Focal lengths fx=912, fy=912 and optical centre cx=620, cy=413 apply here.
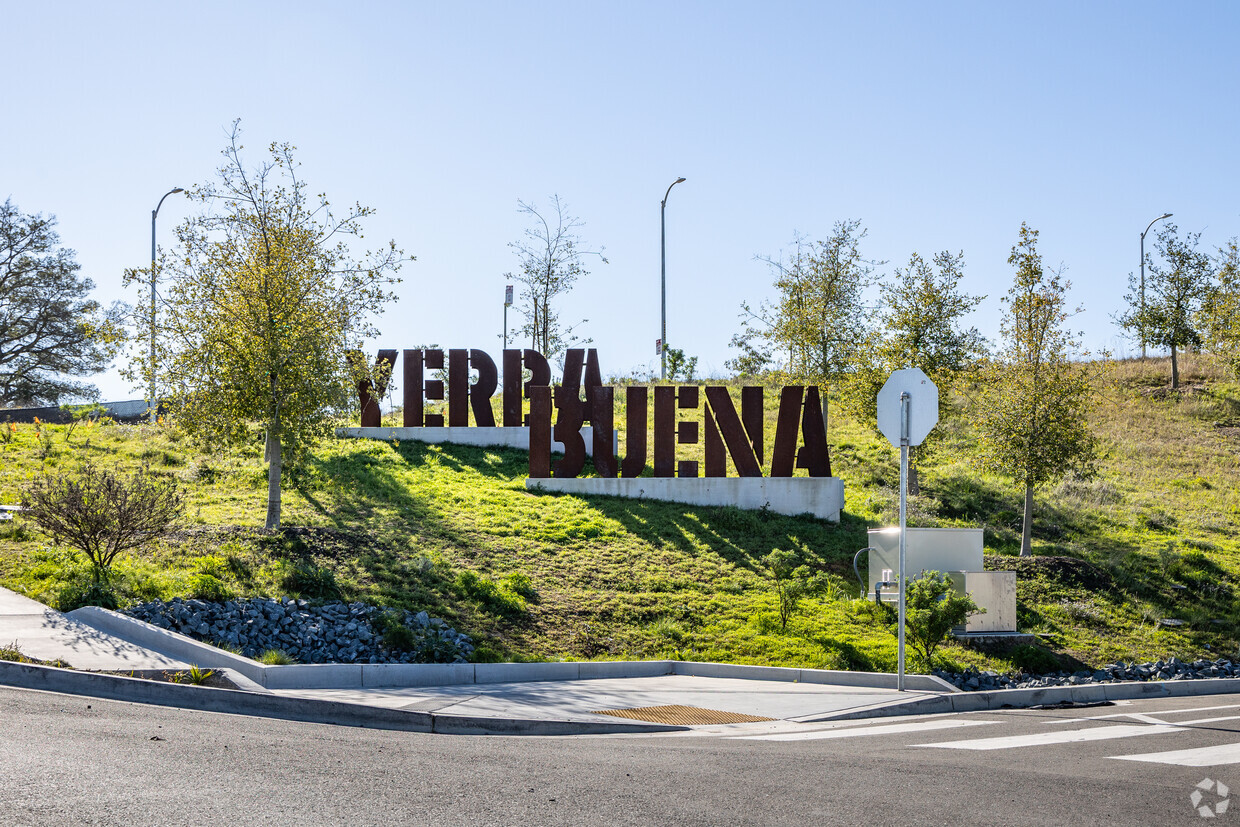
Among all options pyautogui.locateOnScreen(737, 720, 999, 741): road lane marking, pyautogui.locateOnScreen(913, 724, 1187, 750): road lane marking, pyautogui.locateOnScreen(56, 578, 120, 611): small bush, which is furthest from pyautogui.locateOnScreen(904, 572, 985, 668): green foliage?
pyautogui.locateOnScreen(56, 578, 120, 611): small bush

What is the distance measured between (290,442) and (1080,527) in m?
18.9

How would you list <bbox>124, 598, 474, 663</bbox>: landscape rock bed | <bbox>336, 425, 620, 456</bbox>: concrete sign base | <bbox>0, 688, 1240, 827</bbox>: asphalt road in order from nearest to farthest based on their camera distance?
1. <bbox>0, 688, 1240, 827</bbox>: asphalt road
2. <bbox>124, 598, 474, 663</bbox>: landscape rock bed
3. <bbox>336, 425, 620, 456</bbox>: concrete sign base

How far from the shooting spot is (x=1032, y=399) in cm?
1980

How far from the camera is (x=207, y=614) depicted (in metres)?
11.2

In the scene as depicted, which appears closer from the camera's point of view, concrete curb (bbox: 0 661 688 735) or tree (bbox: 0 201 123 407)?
concrete curb (bbox: 0 661 688 735)

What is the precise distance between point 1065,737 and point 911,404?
12.8 ft

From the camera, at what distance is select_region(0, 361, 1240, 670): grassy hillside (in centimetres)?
1308

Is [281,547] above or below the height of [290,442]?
below

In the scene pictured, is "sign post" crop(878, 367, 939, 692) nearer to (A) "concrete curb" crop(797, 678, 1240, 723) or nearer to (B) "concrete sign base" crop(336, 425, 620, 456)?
(A) "concrete curb" crop(797, 678, 1240, 723)

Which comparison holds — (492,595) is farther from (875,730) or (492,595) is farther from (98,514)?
(875,730)

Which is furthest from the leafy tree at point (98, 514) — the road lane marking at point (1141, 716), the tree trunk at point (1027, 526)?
the tree trunk at point (1027, 526)

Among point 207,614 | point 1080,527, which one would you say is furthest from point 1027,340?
point 207,614

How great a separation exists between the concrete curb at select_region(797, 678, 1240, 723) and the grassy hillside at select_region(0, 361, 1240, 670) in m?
1.95

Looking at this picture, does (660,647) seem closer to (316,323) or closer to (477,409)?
(316,323)
